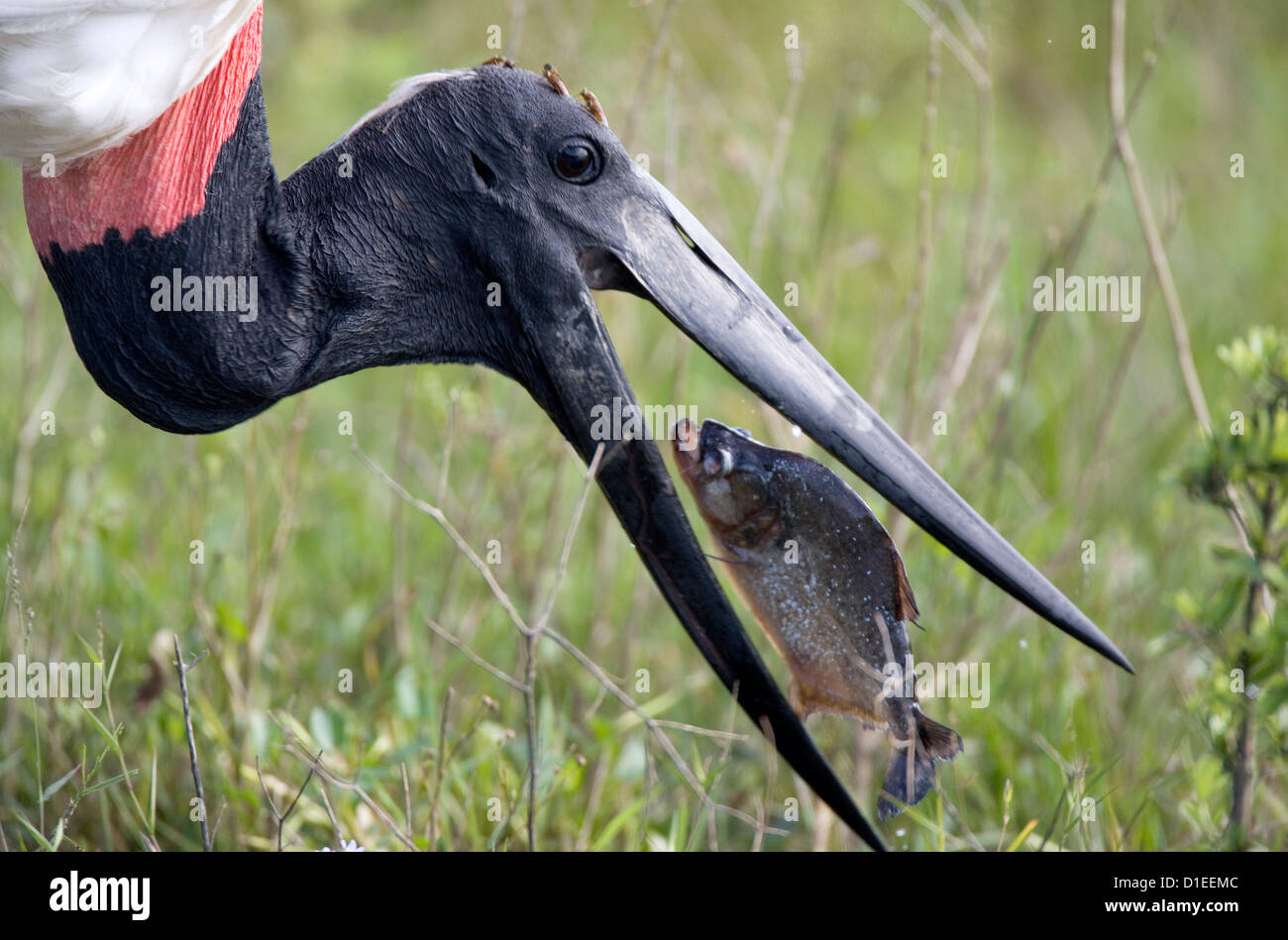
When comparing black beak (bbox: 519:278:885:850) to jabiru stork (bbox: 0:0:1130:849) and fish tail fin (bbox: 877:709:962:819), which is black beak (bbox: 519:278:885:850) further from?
fish tail fin (bbox: 877:709:962:819)

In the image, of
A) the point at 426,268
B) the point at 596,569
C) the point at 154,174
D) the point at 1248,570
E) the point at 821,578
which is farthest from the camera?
the point at 596,569

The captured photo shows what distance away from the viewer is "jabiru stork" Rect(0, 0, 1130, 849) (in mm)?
2174

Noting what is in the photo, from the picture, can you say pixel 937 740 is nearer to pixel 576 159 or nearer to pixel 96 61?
pixel 576 159

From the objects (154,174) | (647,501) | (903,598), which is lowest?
(903,598)

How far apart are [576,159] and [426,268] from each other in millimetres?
320

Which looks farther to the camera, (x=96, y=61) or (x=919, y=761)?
(x=919, y=761)

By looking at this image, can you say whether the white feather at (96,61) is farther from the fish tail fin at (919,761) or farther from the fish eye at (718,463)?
the fish tail fin at (919,761)

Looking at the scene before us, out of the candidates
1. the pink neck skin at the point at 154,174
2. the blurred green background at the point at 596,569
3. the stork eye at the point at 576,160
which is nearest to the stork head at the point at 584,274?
the stork eye at the point at 576,160

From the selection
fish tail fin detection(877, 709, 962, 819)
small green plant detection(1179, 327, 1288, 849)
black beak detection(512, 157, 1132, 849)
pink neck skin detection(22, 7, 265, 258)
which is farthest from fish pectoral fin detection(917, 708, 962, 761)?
pink neck skin detection(22, 7, 265, 258)

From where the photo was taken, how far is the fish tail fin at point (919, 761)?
7.84 feet

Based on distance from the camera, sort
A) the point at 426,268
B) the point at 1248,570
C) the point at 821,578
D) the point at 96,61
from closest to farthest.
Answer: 1. the point at 96,61
2. the point at 426,268
3. the point at 821,578
4. the point at 1248,570

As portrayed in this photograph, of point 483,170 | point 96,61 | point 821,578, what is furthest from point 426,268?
point 821,578

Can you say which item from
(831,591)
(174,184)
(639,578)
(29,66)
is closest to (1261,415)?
(831,591)

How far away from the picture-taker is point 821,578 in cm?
241
